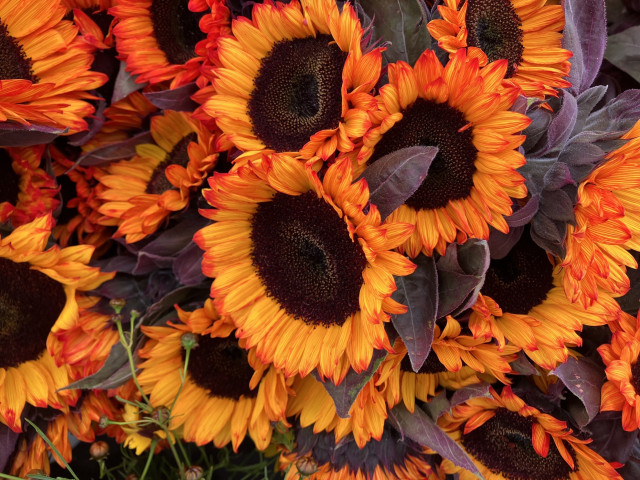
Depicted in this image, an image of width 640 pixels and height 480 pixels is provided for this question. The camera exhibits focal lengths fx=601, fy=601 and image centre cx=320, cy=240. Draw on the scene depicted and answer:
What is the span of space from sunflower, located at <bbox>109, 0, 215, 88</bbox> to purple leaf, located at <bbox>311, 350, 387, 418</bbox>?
0.39 m

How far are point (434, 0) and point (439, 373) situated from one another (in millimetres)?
425

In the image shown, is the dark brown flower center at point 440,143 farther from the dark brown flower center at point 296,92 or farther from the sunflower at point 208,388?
the sunflower at point 208,388

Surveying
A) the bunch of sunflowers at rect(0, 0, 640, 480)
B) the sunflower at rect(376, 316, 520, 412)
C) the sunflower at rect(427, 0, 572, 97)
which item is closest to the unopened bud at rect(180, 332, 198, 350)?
the bunch of sunflowers at rect(0, 0, 640, 480)

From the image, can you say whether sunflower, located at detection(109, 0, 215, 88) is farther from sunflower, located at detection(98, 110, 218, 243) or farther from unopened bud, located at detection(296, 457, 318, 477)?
unopened bud, located at detection(296, 457, 318, 477)

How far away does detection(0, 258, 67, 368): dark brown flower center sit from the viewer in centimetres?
70

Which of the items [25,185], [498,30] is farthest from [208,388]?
[498,30]

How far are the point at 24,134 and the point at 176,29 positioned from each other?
0.22 m

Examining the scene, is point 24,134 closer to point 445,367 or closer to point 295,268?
point 295,268

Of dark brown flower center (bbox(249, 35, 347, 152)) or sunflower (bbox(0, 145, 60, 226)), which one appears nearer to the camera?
dark brown flower center (bbox(249, 35, 347, 152))

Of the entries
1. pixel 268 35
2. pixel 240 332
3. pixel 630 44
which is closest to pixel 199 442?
pixel 240 332

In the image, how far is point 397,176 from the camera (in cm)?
51

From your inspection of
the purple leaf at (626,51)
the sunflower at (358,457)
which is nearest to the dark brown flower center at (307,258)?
the sunflower at (358,457)

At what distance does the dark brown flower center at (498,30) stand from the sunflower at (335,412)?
0.37 metres

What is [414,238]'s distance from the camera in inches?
23.0
